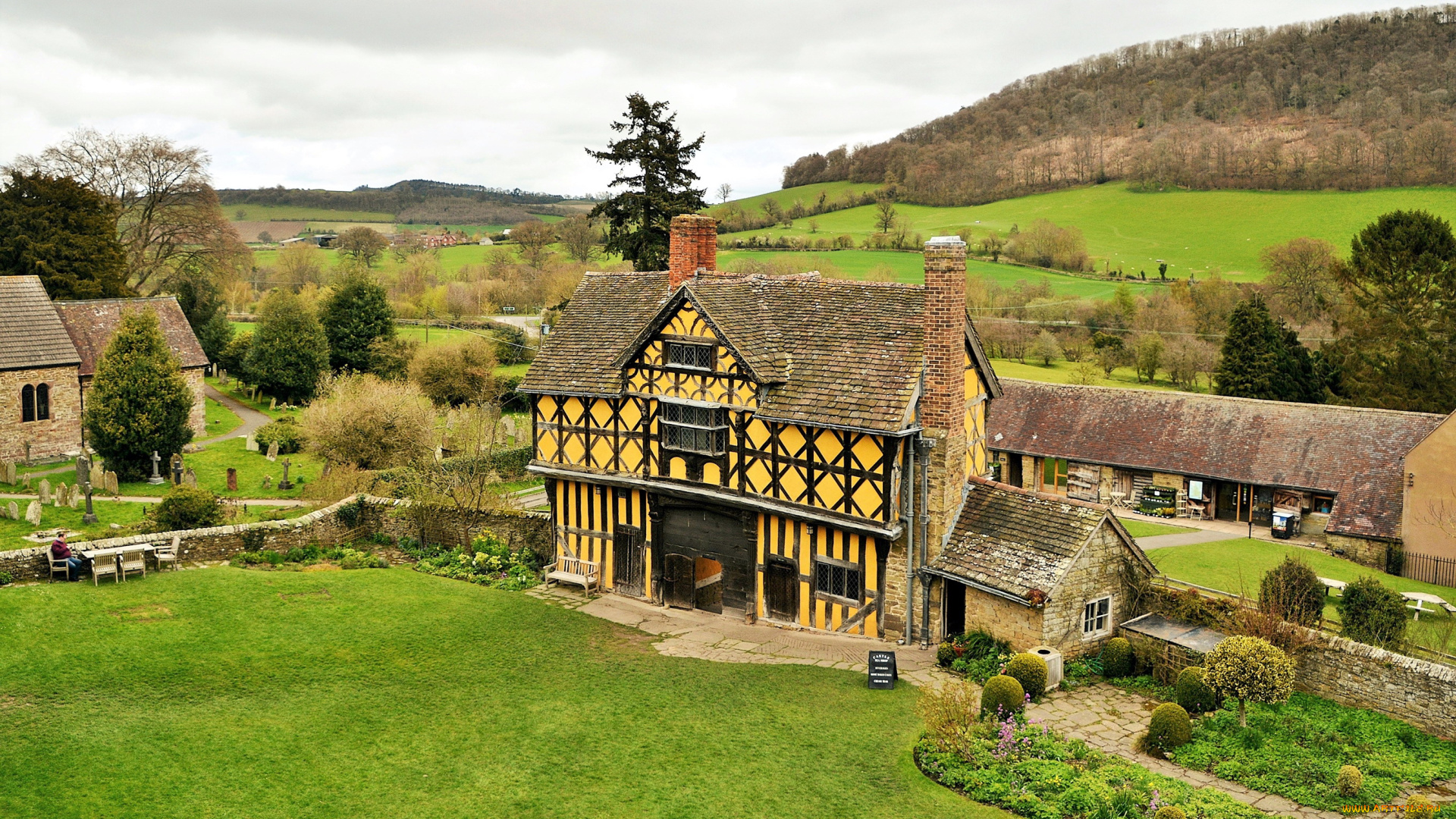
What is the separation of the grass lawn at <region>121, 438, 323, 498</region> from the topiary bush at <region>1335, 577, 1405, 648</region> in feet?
102

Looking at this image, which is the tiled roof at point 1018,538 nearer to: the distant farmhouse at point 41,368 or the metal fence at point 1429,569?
the metal fence at point 1429,569

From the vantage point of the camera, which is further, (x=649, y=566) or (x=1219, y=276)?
(x=1219, y=276)

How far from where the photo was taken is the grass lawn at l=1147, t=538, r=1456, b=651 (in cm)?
2716

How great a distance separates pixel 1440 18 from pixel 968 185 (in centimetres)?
6927

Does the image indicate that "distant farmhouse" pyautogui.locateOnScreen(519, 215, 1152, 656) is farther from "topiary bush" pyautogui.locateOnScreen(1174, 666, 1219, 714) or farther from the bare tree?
the bare tree

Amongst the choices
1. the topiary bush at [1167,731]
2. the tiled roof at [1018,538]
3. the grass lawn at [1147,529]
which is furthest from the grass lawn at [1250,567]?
the topiary bush at [1167,731]

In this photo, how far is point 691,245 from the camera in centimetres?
2562

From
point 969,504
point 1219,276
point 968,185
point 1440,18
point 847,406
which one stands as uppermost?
point 1440,18

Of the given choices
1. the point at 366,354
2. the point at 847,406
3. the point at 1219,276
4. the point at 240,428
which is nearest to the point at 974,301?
the point at 1219,276

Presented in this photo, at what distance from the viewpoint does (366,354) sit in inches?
2205

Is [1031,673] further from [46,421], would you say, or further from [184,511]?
[46,421]

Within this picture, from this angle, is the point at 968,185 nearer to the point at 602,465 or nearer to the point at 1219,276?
the point at 1219,276

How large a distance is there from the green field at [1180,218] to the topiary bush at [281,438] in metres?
57.0

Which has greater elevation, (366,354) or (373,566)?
(366,354)
